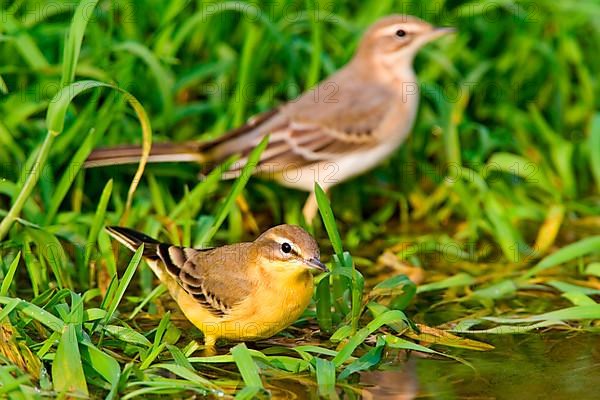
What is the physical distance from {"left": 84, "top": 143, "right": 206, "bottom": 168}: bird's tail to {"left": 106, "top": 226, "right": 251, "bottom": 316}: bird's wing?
1322 mm

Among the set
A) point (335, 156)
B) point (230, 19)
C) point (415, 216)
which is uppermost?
point (230, 19)

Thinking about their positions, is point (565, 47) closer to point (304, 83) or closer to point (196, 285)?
point (304, 83)

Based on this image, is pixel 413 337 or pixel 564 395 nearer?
pixel 564 395

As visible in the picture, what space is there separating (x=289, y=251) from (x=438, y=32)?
3480 mm

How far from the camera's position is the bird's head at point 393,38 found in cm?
876

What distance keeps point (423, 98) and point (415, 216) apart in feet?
3.48

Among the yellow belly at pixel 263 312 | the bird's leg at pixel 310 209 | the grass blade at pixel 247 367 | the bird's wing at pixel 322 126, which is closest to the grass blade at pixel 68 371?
the grass blade at pixel 247 367

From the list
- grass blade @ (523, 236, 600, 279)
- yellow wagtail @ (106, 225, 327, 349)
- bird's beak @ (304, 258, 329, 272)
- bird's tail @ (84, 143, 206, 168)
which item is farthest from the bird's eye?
bird's tail @ (84, 143, 206, 168)

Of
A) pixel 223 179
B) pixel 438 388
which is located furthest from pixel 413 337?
pixel 223 179

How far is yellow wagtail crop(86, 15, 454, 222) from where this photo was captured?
8164mm

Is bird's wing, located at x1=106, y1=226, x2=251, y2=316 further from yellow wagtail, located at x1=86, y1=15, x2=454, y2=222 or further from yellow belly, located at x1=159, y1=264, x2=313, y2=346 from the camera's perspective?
yellow wagtail, located at x1=86, y1=15, x2=454, y2=222

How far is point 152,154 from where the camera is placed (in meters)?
8.01

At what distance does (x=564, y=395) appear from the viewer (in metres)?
5.45

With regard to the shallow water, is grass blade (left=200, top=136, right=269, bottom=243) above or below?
above
